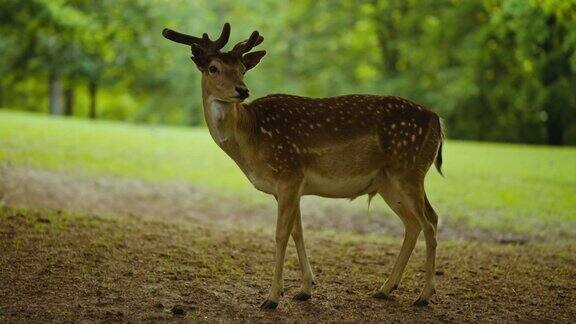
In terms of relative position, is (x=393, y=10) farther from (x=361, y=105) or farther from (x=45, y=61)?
(x=361, y=105)

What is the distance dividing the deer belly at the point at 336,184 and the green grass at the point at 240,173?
6.61m

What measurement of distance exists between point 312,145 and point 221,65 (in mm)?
1052

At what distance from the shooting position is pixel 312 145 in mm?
6598

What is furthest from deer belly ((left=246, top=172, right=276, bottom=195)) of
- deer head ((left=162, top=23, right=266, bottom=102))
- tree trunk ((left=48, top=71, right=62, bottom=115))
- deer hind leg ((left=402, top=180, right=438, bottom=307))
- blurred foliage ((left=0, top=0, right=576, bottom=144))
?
tree trunk ((left=48, top=71, right=62, bottom=115))

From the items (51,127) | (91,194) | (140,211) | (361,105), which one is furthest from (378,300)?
(51,127)

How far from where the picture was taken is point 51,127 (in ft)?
72.5

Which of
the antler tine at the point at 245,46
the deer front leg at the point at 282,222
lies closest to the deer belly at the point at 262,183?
the deer front leg at the point at 282,222

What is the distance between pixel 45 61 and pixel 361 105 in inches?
1335

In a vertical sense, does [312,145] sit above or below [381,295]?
above

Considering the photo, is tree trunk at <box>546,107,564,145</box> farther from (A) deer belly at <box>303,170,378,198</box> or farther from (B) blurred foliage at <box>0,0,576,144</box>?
(A) deer belly at <box>303,170,378,198</box>

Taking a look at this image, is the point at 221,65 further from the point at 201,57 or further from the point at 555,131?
the point at 555,131

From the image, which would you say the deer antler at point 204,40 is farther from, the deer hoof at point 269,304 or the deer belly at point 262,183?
the deer hoof at point 269,304

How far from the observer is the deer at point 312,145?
249 inches

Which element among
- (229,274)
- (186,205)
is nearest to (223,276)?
(229,274)
